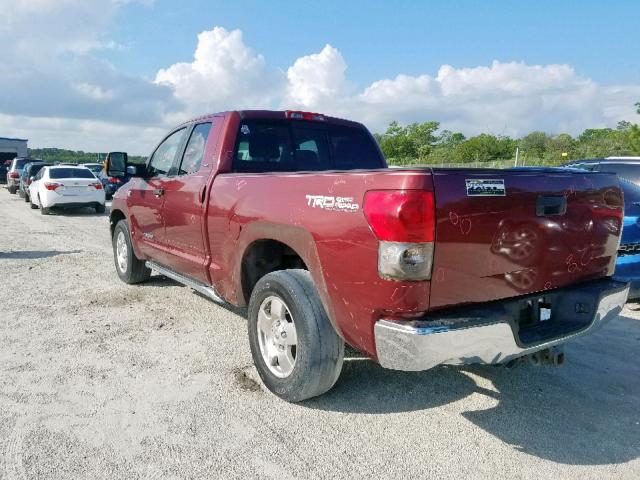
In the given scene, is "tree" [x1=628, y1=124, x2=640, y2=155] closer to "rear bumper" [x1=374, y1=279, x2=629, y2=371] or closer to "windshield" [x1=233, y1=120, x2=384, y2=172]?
"windshield" [x1=233, y1=120, x2=384, y2=172]

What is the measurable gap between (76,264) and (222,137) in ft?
15.4

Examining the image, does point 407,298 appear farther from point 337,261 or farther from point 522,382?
point 522,382

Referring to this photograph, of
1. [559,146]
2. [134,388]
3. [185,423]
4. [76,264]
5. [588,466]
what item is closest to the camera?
[588,466]

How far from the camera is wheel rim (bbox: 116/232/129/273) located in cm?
629

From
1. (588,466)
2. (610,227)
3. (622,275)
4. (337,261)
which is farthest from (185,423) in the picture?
(622,275)

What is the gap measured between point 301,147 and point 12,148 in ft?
134

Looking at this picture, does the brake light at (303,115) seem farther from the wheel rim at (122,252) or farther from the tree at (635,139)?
the tree at (635,139)

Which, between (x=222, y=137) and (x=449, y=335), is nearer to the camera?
A: (x=449, y=335)

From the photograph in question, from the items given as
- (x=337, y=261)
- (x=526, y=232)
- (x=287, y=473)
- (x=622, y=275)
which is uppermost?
(x=526, y=232)

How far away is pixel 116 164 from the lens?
18.0 ft

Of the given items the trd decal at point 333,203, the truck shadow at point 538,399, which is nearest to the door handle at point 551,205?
the trd decal at point 333,203

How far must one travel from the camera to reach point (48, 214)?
15.5 metres

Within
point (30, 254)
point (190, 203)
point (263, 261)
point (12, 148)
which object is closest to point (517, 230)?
point (263, 261)

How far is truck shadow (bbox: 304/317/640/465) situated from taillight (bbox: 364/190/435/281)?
1.20 metres
